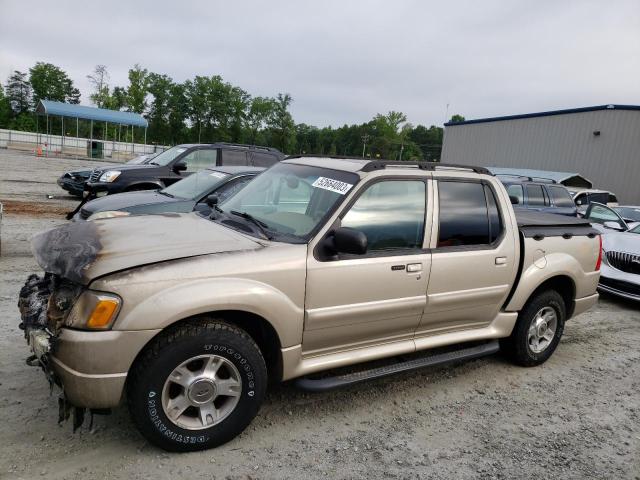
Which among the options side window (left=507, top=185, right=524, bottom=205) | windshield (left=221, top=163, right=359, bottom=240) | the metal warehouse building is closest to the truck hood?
windshield (left=221, top=163, right=359, bottom=240)

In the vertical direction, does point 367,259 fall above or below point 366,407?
above

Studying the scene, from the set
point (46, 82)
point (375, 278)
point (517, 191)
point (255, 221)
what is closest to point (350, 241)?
point (375, 278)

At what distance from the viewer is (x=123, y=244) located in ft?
9.53

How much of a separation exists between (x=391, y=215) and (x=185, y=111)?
7435 centimetres

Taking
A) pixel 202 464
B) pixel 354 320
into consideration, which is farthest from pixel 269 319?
pixel 202 464

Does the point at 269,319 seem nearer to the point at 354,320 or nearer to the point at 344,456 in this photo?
the point at 354,320

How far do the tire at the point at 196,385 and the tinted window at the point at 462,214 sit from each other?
1.83 meters

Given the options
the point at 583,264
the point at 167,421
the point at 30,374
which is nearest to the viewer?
the point at 167,421

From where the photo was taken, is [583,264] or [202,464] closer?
[202,464]

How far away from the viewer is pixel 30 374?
3.62m

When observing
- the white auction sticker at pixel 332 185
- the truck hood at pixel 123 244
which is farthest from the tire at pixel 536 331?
the truck hood at pixel 123 244

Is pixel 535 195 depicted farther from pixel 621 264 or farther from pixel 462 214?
pixel 462 214

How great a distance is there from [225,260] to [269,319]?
0.46 metres

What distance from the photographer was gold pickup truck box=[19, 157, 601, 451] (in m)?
2.62
